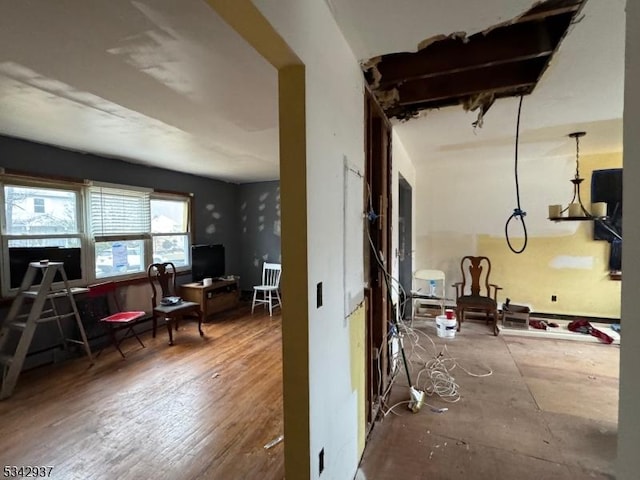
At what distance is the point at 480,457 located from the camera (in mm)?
1890

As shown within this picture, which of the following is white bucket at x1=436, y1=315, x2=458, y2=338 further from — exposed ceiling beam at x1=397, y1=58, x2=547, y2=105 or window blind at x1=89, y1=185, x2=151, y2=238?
window blind at x1=89, y1=185, x2=151, y2=238

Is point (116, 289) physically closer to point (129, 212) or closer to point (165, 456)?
point (129, 212)

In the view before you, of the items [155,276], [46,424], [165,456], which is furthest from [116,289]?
[165,456]

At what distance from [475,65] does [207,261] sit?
4.47m

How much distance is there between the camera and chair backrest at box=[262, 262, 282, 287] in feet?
17.7

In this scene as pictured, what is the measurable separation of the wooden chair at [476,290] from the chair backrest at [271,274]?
2.88 metres

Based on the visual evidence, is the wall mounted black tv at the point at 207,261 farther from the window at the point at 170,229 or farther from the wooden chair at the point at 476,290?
the wooden chair at the point at 476,290

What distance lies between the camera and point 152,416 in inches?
90.0

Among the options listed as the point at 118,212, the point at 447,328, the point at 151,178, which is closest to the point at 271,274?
the point at 151,178

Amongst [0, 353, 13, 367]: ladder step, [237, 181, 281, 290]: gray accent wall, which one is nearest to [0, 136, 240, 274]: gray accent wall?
[237, 181, 281, 290]: gray accent wall

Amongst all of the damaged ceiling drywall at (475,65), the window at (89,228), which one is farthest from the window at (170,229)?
the damaged ceiling drywall at (475,65)

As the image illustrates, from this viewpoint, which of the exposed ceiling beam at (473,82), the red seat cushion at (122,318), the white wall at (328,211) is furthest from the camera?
the red seat cushion at (122,318)

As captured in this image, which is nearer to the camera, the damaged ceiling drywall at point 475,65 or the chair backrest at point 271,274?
the damaged ceiling drywall at point 475,65

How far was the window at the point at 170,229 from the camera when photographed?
446cm
